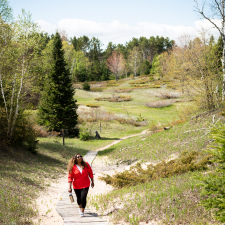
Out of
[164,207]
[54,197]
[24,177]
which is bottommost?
[54,197]

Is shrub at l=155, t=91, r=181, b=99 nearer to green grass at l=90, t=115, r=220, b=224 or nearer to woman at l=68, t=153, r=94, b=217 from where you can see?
green grass at l=90, t=115, r=220, b=224

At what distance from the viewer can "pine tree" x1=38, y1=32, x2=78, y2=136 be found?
25.5 m

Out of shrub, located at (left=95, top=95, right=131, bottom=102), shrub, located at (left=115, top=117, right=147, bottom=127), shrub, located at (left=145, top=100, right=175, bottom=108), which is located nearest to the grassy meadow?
shrub, located at (left=115, top=117, right=147, bottom=127)

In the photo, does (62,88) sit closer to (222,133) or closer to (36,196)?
(36,196)

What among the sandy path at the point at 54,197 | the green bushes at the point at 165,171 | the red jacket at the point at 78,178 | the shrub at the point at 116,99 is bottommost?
the sandy path at the point at 54,197

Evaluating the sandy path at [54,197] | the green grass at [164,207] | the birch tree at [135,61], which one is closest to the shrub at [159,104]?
the sandy path at [54,197]

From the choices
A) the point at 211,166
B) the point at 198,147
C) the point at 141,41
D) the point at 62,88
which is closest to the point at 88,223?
the point at 211,166

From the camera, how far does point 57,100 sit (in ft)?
84.7

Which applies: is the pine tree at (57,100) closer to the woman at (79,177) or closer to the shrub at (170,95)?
the woman at (79,177)

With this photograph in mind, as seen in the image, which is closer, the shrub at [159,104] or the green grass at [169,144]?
the green grass at [169,144]

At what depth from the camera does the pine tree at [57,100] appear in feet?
83.7

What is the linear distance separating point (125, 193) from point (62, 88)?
20.5 m

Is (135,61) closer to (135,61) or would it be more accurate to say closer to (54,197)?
(135,61)

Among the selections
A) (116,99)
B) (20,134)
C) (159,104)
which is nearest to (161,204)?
(20,134)
